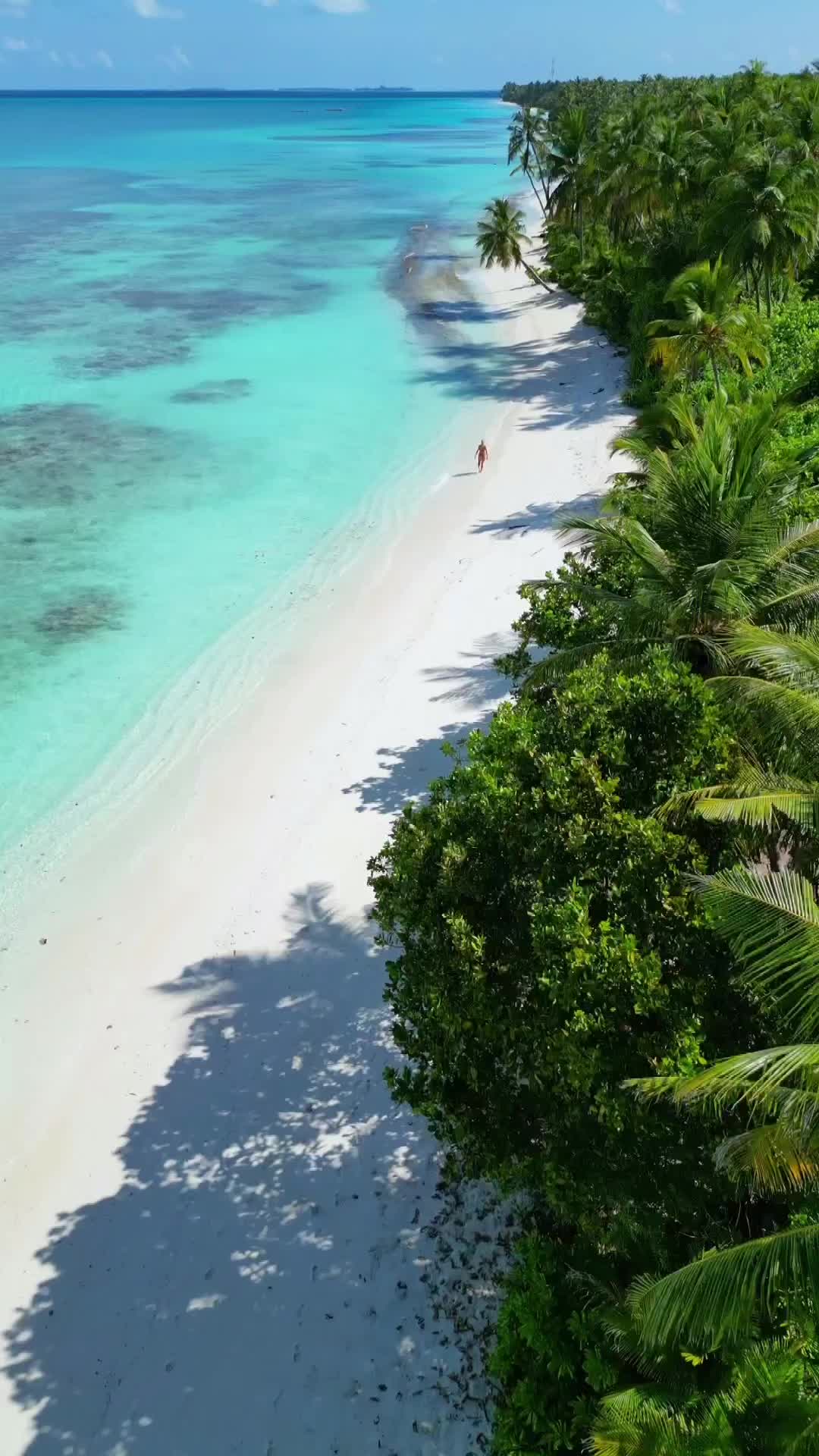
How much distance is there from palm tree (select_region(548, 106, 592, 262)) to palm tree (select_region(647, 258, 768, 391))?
2572cm

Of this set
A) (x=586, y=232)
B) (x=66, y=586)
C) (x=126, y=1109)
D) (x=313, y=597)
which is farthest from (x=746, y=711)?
(x=586, y=232)

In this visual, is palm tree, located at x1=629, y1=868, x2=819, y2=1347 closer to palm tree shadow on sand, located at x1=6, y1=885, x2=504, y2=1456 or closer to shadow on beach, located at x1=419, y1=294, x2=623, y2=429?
palm tree shadow on sand, located at x1=6, y1=885, x2=504, y2=1456

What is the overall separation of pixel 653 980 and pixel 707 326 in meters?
21.9

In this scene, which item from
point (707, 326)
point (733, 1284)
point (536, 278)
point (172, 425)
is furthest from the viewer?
point (536, 278)

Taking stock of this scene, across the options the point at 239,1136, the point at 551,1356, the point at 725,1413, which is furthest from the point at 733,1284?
the point at 239,1136

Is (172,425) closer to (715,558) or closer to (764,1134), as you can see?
(715,558)

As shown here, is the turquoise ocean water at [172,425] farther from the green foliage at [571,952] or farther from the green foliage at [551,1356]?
the green foliage at [551,1356]

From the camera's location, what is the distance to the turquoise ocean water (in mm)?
21203

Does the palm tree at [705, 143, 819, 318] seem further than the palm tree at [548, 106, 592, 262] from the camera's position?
No

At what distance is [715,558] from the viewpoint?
38.6 feet

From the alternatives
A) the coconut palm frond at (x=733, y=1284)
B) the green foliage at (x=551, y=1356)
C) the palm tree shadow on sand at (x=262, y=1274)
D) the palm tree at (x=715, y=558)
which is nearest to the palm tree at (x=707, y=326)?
the palm tree at (x=715, y=558)

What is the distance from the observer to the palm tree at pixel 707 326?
25078mm

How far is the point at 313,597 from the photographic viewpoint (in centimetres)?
2338

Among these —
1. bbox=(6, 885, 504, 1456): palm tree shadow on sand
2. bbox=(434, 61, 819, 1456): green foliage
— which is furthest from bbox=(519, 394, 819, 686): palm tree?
bbox=(6, 885, 504, 1456): palm tree shadow on sand
